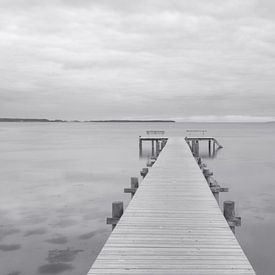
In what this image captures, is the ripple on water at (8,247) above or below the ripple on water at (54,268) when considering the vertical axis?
above

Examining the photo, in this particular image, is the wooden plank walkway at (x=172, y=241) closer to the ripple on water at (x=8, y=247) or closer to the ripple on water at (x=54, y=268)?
the ripple on water at (x=54, y=268)

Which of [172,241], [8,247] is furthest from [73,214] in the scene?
[172,241]

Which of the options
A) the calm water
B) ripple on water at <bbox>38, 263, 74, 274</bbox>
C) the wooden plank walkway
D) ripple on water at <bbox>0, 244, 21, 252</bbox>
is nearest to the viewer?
the wooden plank walkway

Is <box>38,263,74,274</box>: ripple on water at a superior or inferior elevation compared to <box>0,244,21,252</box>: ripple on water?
inferior

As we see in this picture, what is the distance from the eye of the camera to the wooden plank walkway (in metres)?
5.05

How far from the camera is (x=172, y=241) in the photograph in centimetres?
606

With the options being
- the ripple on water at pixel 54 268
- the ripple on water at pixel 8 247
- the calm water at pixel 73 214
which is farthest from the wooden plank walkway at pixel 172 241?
the ripple on water at pixel 8 247

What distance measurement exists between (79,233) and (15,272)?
319 centimetres

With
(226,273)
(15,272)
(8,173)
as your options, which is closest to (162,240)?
(226,273)

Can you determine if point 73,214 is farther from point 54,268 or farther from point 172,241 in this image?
point 172,241

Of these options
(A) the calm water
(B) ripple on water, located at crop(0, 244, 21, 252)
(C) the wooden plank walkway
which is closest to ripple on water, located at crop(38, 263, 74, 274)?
(A) the calm water

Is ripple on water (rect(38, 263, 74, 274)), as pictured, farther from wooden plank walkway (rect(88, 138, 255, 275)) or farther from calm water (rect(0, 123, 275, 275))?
wooden plank walkway (rect(88, 138, 255, 275))

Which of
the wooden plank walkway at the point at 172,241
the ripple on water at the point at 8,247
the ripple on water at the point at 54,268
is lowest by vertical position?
the ripple on water at the point at 54,268

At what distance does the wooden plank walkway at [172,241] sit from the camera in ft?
16.6
